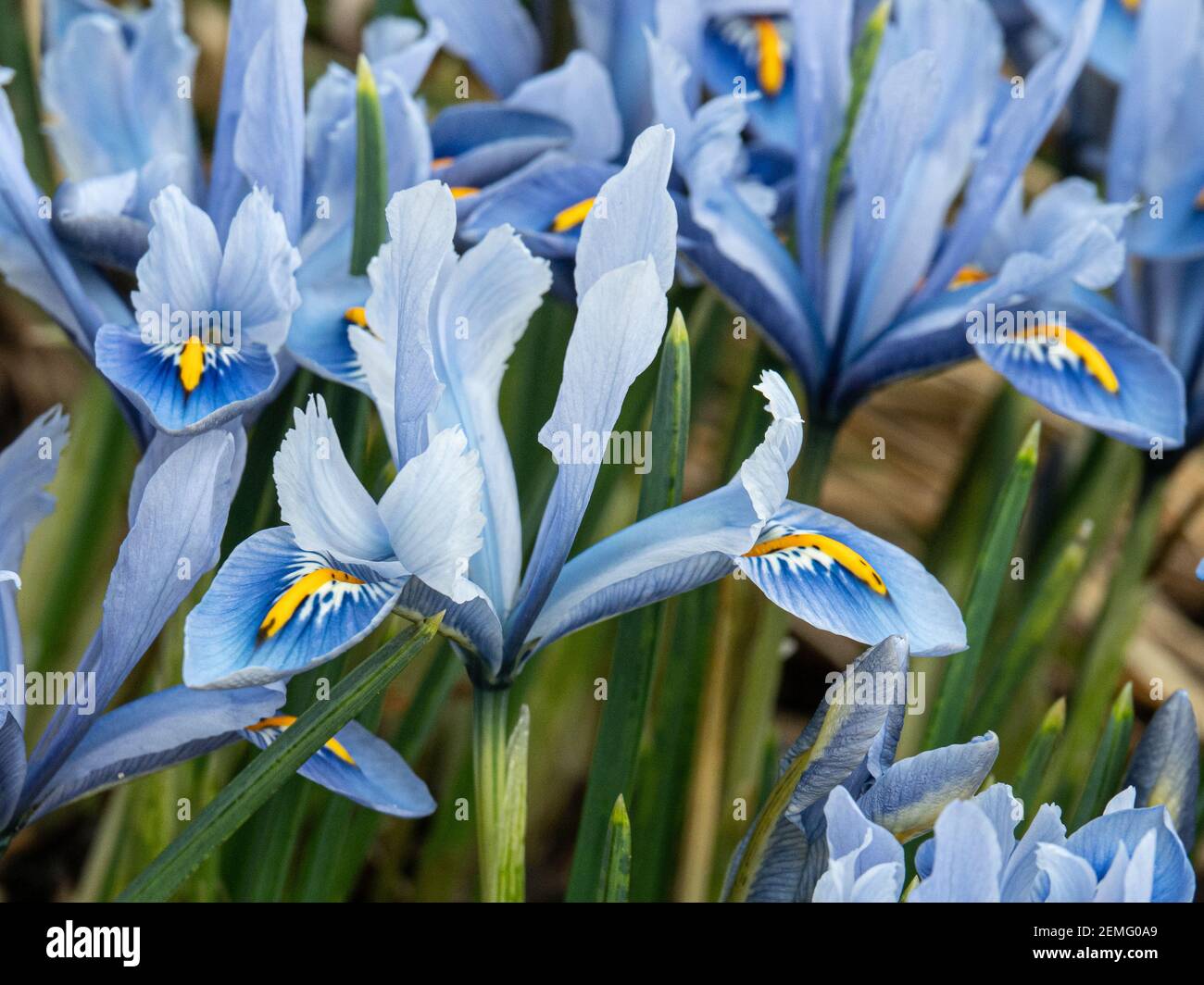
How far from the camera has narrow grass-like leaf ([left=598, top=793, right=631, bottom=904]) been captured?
0.80 metres

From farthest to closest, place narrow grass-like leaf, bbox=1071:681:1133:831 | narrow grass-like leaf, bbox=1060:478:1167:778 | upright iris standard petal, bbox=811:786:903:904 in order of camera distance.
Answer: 1. narrow grass-like leaf, bbox=1060:478:1167:778
2. narrow grass-like leaf, bbox=1071:681:1133:831
3. upright iris standard petal, bbox=811:786:903:904

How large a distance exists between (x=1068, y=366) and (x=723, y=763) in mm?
485

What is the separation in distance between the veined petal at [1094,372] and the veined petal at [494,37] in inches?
22.3

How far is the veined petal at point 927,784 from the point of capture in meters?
0.77

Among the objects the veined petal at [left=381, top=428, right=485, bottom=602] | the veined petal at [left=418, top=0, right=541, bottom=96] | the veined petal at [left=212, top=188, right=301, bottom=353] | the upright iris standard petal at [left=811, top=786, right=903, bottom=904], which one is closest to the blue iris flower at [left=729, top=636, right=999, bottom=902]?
the upright iris standard petal at [left=811, top=786, right=903, bottom=904]

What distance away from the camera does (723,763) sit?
4.32 feet

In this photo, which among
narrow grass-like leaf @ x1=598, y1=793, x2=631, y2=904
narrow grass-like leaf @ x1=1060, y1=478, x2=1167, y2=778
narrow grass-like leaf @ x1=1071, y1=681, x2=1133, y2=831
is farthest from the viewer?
narrow grass-like leaf @ x1=1060, y1=478, x2=1167, y2=778

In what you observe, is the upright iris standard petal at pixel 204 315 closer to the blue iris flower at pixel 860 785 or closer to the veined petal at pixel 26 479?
the veined petal at pixel 26 479

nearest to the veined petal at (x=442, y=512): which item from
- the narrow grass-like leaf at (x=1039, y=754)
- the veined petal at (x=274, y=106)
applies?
the veined petal at (x=274, y=106)

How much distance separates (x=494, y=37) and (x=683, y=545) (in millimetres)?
761

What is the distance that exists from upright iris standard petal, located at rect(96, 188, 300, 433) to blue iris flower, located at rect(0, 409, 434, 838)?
→ 1.4 inches

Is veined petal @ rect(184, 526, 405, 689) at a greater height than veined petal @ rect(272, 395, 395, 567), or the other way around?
veined petal @ rect(272, 395, 395, 567)

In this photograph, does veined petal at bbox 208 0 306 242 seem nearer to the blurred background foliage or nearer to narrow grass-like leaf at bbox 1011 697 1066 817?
the blurred background foliage
